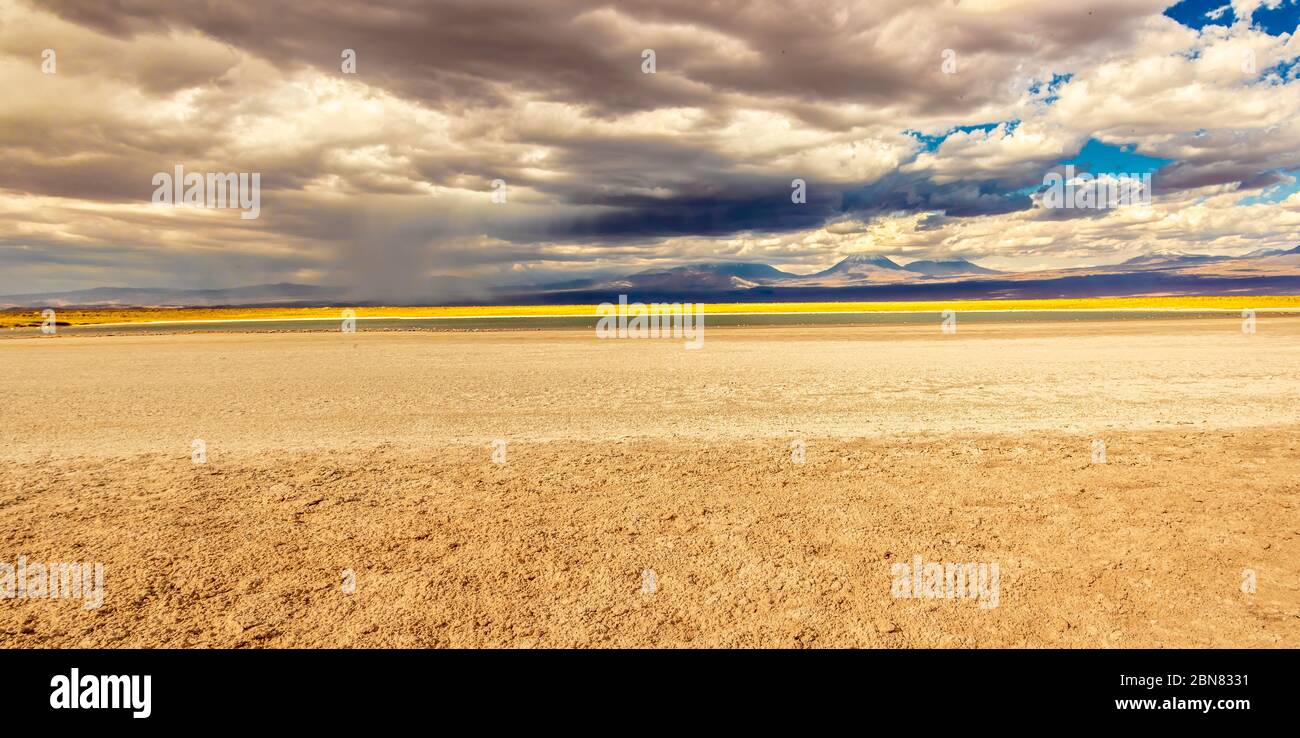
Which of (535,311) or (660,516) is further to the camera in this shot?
(535,311)

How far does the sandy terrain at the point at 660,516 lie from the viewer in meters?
5.75

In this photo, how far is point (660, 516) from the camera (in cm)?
852

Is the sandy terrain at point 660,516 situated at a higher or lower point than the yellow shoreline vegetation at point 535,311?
lower

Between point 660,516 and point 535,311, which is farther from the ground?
point 535,311

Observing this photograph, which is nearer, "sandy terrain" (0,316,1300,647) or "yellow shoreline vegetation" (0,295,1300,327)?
"sandy terrain" (0,316,1300,647)

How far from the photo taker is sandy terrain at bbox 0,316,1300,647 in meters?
5.75

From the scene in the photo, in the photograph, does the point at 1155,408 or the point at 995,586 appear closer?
the point at 995,586

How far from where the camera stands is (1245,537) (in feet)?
24.4

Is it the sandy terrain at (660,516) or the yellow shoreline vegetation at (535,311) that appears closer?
the sandy terrain at (660,516)

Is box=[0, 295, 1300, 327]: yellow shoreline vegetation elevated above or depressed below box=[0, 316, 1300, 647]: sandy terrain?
above

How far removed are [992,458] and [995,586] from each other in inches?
211
